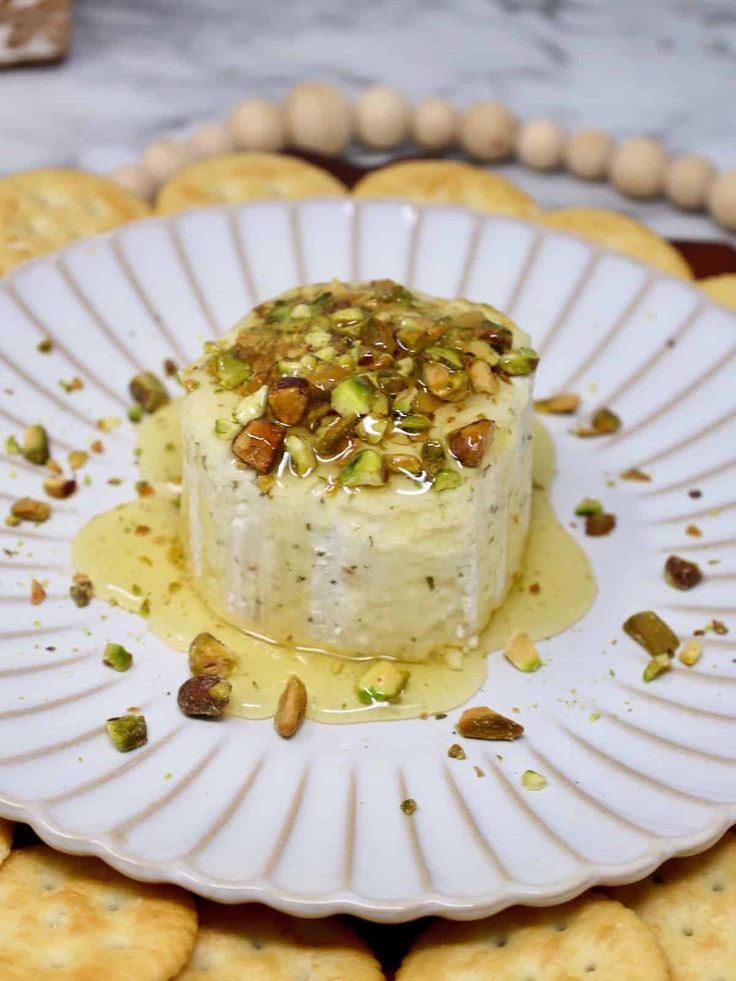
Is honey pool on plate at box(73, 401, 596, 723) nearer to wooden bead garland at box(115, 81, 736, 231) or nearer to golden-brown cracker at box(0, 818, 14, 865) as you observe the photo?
golden-brown cracker at box(0, 818, 14, 865)

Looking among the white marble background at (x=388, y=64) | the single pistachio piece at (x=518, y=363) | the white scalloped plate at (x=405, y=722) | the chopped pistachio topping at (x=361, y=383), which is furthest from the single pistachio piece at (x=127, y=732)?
the white marble background at (x=388, y=64)

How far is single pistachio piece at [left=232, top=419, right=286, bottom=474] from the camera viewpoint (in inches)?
101

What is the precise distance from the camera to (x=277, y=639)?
2744 mm

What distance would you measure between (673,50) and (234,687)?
4.17m

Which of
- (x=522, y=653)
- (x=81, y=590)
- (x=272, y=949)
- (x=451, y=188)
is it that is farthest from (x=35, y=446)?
(x=451, y=188)

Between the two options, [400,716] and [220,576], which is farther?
[220,576]

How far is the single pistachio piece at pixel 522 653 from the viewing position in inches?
106

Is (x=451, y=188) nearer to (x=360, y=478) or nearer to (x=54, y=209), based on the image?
(x=54, y=209)

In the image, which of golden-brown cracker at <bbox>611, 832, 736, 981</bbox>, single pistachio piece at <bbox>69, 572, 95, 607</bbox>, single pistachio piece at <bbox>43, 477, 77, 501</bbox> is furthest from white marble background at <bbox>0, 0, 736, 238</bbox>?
golden-brown cracker at <bbox>611, 832, 736, 981</bbox>

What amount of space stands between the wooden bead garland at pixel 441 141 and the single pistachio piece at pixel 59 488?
157cm

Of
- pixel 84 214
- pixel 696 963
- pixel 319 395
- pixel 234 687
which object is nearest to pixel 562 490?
pixel 319 395

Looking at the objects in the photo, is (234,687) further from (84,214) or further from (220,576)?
(84,214)

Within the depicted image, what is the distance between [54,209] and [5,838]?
2096 millimetres

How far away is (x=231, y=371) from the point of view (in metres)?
2.77
